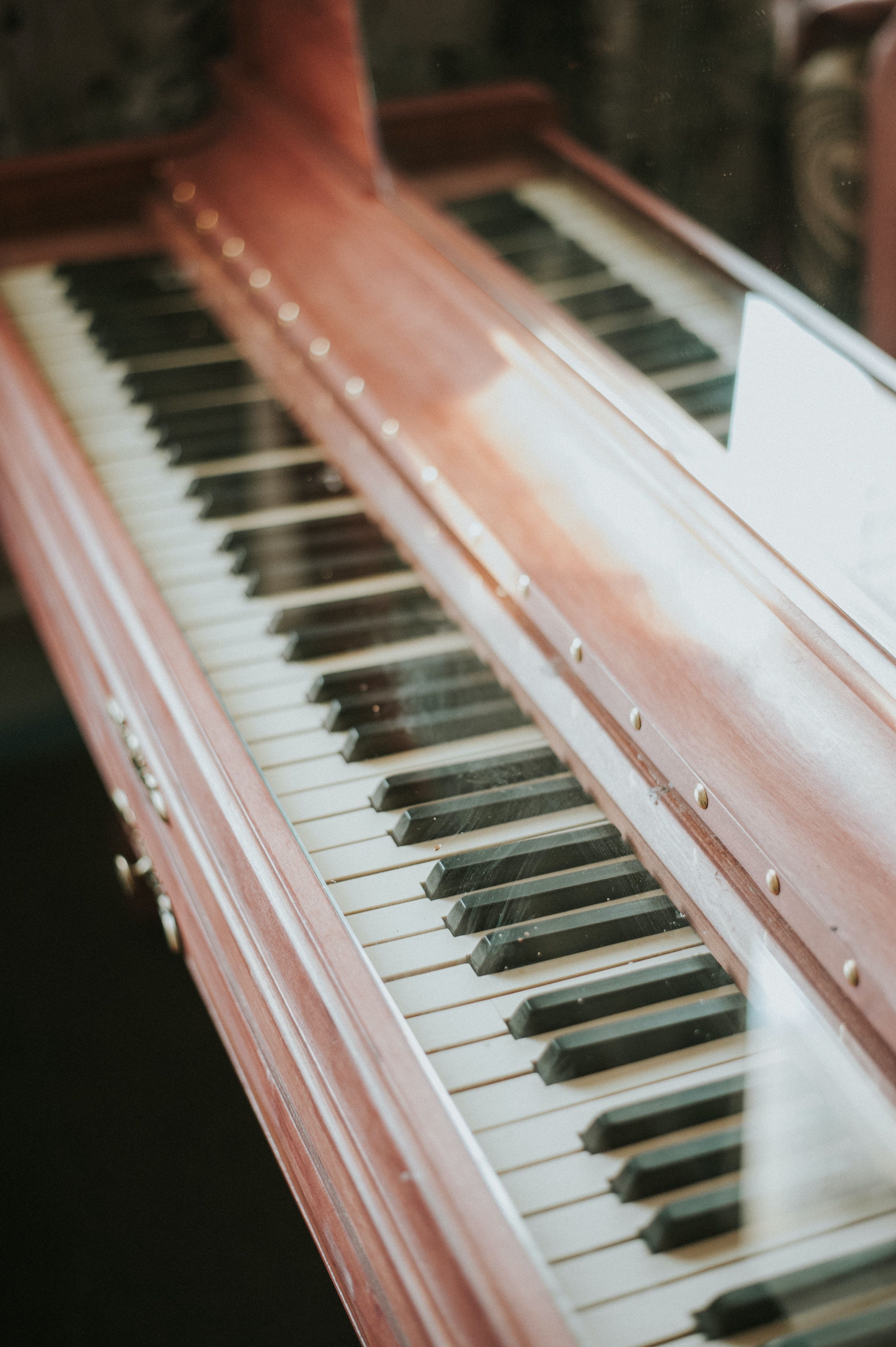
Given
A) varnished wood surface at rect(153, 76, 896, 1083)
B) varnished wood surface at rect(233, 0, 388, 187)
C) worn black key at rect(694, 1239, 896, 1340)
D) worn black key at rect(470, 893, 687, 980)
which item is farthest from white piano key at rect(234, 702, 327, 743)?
varnished wood surface at rect(233, 0, 388, 187)

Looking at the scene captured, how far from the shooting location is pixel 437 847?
3.50ft

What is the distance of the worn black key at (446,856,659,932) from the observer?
99 centimetres

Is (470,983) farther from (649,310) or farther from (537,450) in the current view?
(649,310)

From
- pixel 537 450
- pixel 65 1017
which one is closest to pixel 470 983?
pixel 537 450

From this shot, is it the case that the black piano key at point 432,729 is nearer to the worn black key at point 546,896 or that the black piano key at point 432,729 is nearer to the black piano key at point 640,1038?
the worn black key at point 546,896

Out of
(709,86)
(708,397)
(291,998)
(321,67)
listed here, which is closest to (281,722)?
(291,998)

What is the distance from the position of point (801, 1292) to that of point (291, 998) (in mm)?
416

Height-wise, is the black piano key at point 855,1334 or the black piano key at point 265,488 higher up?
the black piano key at point 265,488

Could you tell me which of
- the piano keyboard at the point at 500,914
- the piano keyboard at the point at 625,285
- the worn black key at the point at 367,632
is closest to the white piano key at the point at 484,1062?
the piano keyboard at the point at 500,914

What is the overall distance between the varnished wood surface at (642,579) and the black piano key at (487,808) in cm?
9

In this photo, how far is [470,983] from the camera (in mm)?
951

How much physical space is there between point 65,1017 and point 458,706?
1.20 m

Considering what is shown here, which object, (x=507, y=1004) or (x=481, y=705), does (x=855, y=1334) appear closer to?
(x=507, y=1004)

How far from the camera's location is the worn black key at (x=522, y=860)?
102cm
